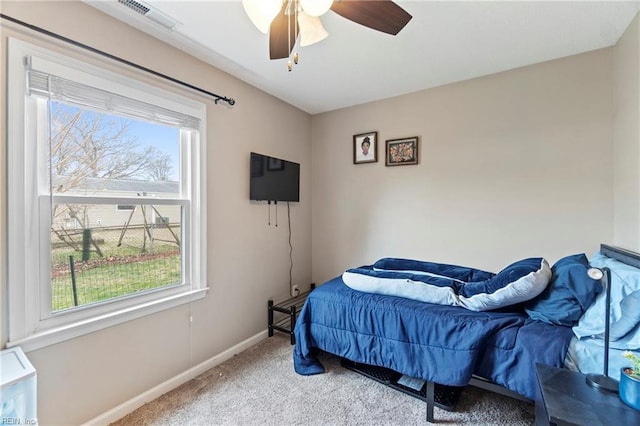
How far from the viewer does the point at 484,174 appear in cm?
260

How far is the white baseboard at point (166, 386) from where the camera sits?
5.65 ft

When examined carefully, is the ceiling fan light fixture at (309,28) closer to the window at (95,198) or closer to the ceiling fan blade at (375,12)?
the ceiling fan blade at (375,12)

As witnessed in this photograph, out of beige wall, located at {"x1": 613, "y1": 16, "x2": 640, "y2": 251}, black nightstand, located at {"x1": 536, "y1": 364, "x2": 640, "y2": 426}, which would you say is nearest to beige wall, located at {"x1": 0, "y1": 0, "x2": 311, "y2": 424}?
black nightstand, located at {"x1": 536, "y1": 364, "x2": 640, "y2": 426}

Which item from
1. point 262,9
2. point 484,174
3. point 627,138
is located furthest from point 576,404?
point 262,9

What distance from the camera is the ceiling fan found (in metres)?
1.23

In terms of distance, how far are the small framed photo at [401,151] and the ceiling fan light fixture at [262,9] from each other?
2.01 metres

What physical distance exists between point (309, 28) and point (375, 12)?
1.11 ft

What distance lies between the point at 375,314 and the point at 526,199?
1.65m

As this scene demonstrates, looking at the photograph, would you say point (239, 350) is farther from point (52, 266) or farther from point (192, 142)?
point (192, 142)

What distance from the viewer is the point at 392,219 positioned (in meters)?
3.07

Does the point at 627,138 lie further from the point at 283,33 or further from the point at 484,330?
the point at 283,33

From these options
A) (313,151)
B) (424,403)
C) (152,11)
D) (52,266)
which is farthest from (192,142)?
(424,403)

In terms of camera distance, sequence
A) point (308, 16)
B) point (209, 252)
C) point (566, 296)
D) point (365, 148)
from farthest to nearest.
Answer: point (365, 148), point (209, 252), point (566, 296), point (308, 16)

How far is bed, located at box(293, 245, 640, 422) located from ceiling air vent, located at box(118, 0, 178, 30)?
2.13 m
